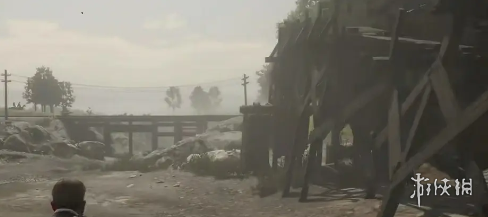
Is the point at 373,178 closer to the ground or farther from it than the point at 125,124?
closer to the ground

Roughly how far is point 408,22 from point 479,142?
1755mm

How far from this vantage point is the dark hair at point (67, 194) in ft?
6.79

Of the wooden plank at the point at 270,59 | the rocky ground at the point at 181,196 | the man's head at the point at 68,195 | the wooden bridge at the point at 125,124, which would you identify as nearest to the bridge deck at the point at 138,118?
the wooden bridge at the point at 125,124

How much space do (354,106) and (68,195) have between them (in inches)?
218

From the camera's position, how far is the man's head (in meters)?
2.07

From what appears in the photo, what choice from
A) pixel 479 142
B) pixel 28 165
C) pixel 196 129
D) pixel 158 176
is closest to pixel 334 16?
pixel 479 142

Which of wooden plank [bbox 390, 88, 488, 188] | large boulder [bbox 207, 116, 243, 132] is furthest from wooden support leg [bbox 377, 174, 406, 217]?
large boulder [bbox 207, 116, 243, 132]

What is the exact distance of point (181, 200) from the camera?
33.5 feet

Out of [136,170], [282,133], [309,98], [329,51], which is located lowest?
[136,170]

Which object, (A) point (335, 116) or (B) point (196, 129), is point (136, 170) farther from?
(B) point (196, 129)

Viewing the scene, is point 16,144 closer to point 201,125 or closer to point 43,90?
point 201,125

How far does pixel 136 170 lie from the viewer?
1856 centimetres

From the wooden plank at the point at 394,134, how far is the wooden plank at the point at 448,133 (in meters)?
0.25

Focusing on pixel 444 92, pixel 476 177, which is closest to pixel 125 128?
pixel 476 177
